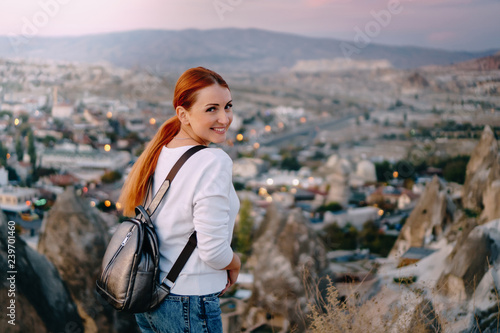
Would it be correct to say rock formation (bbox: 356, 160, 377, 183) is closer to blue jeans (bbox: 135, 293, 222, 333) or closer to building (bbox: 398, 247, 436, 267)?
building (bbox: 398, 247, 436, 267)

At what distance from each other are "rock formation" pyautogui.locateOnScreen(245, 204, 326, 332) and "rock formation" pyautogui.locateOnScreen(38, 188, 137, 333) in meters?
1.15

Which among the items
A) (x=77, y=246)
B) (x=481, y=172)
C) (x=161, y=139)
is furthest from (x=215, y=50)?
(x=161, y=139)

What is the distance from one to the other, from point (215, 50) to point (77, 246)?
39.4 meters

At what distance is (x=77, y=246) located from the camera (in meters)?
2.67

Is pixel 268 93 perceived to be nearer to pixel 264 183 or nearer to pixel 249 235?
pixel 264 183

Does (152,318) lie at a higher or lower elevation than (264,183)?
higher

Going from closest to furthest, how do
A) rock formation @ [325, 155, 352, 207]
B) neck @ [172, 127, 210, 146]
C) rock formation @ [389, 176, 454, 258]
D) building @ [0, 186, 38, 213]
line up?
neck @ [172, 127, 210, 146] < rock formation @ [389, 176, 454, 258] < building @ [0, 186, 38, 213] < rock formation @ [325, 155, 352, 207]

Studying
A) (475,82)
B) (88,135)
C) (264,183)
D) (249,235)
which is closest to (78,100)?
(88,135)

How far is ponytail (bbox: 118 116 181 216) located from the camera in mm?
858

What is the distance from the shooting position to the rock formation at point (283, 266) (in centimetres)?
331

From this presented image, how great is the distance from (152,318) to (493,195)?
10.5 feet

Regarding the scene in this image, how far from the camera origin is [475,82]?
8672 millimetres

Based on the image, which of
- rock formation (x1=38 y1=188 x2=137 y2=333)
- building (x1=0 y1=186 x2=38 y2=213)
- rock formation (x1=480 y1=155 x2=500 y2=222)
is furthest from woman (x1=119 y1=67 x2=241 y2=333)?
building (x1=0 y1=186 x2=38 y2=213)

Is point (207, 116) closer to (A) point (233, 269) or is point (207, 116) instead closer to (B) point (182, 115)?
(B) point (182, 115)
